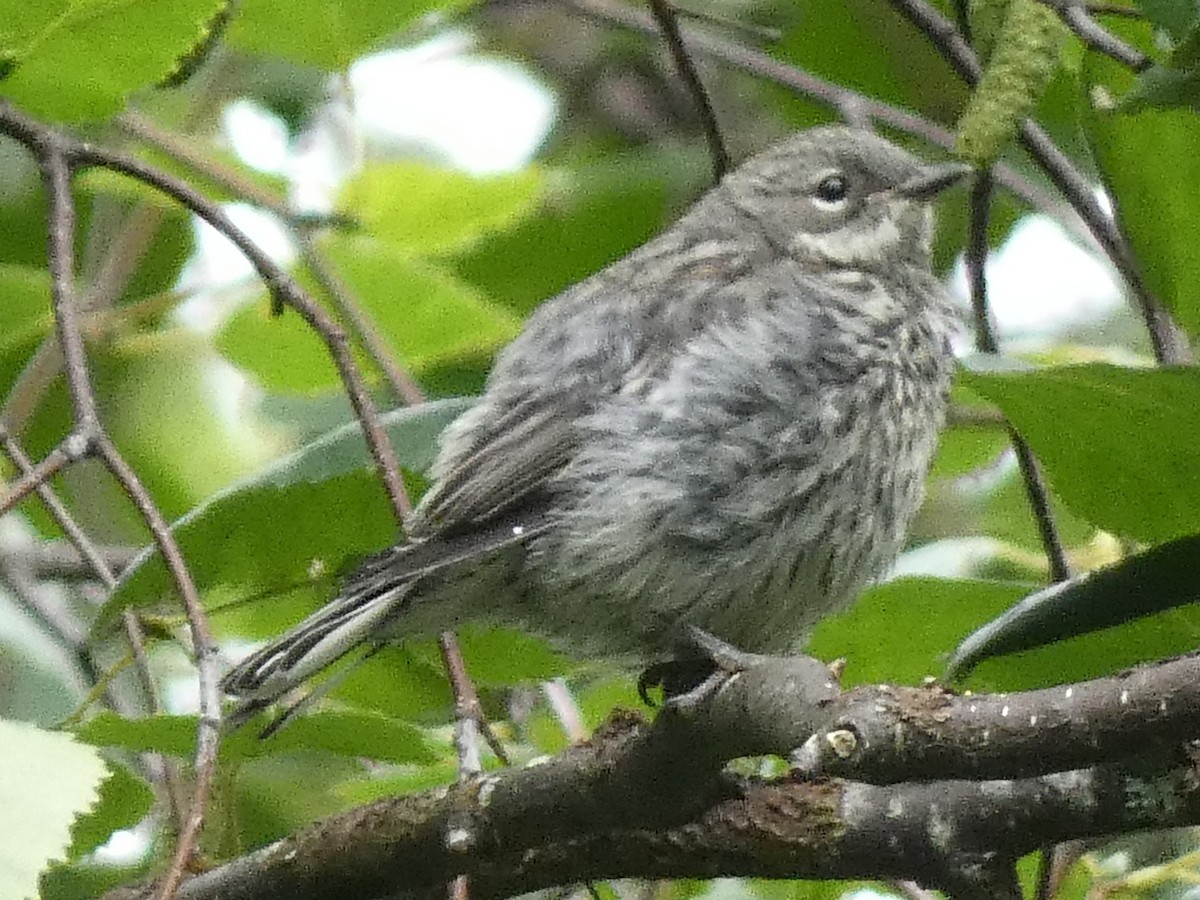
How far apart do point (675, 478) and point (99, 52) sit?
1.24 metres

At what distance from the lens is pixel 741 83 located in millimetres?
6910

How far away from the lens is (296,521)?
3234mm

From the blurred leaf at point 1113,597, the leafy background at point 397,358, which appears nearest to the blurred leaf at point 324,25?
the leafy background at point 397,358

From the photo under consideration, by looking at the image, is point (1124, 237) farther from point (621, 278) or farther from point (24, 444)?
point (24, 444)

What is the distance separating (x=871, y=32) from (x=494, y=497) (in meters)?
2.12

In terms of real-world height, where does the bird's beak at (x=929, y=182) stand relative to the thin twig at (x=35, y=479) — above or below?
above

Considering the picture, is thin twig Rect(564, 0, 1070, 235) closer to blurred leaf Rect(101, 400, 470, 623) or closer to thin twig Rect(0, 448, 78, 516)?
blurred leaf Rect(101, 400, 470, 623)

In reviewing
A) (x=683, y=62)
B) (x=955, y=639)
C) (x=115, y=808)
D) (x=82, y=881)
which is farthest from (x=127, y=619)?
(x=683, y=62)

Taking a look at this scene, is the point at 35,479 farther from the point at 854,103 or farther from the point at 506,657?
the point at 854,103

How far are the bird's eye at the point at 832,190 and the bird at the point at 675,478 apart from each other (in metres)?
0.66

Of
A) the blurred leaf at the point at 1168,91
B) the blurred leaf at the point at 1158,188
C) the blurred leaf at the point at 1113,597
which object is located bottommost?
the blurred leaf at the point at 1113,597

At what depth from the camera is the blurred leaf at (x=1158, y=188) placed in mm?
3096

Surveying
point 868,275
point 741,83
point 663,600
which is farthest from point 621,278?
point 741,83

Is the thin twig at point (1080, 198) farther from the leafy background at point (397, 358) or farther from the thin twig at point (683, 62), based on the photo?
the thin twig at point (683, 62)
